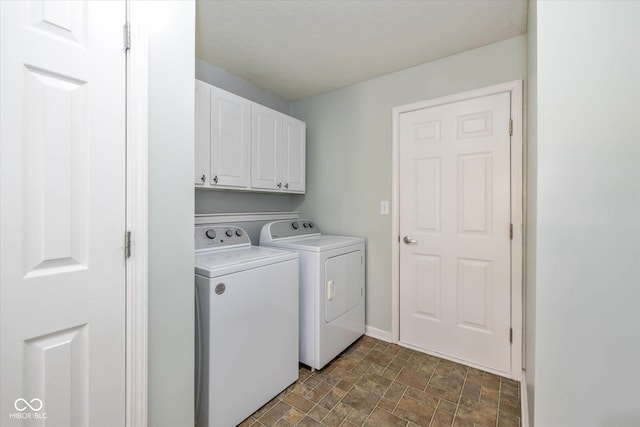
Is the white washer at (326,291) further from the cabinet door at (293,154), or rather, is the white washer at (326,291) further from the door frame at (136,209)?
the door frame at (136,209)

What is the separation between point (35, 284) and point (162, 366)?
0.57 metres

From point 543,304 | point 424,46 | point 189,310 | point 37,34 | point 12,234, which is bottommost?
point 189,310

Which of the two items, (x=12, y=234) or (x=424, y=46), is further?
(x=424, y=46)

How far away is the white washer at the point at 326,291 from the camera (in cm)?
194

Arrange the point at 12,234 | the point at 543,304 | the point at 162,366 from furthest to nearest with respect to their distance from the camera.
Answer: the point at 162,366 < the point at 543,304 < the point at 12,234

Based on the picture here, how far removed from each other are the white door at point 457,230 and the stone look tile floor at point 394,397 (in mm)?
229

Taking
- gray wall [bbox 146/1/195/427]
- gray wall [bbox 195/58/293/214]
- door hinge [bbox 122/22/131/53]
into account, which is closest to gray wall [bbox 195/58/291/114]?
gray wall [bbox 195/58/293/214]

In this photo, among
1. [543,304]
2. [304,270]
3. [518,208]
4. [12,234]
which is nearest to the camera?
[12,234]

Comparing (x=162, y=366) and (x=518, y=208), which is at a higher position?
(x=518, y=208)

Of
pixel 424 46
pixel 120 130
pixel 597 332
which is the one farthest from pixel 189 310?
pixel 424 46

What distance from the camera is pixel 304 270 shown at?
6.47ft

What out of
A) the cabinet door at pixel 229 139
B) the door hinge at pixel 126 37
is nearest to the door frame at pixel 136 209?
the door hinge at pixel 126 37

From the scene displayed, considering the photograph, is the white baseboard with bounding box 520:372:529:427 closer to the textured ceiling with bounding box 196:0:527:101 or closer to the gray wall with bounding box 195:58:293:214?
the textured ceiling with bounding box 196:0:527:101

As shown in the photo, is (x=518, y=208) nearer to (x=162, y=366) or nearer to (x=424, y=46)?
(x=424, y=46)
